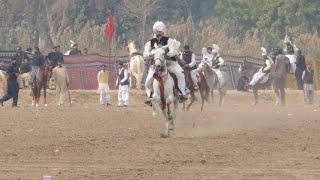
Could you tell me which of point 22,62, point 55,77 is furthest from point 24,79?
point 55,77

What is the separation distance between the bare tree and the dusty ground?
39.6m

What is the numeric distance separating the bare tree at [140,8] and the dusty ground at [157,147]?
Answer: 39.6m

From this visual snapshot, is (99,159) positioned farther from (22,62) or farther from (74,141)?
(22,62)

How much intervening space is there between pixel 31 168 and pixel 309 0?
5613 cm

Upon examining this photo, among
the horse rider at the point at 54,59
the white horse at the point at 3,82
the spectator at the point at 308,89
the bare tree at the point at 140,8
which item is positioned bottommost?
the spectator at the point at 308,89

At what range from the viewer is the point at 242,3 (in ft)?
252

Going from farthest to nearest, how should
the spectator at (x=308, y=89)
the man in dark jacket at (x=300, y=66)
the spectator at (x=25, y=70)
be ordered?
the man in dark jacket at (x=300, y=66)
the spectator at (x=25, y=70)
the spectator at (x=308, y=89)

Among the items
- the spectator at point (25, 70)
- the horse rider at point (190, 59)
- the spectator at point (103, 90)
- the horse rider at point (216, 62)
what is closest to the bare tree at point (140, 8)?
the spectator at point (25, 70)

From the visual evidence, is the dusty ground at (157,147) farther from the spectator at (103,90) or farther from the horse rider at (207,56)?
the spectator at (103,90)

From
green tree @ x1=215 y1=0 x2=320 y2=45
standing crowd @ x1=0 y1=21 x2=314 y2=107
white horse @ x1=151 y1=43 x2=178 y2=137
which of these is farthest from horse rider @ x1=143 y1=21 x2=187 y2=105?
green tree @ x1=215 y1=0 x2=320 y2=45

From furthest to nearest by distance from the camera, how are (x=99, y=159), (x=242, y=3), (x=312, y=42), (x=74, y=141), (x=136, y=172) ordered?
1. (x=242, y=3)
2. (x=312, y=42)
3. (x=74, y=141)
4. (x=99, y=159)
5. (x=136, y=172)

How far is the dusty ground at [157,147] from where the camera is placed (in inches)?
613

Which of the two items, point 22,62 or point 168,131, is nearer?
point 168,131

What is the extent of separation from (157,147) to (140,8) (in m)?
52.1
